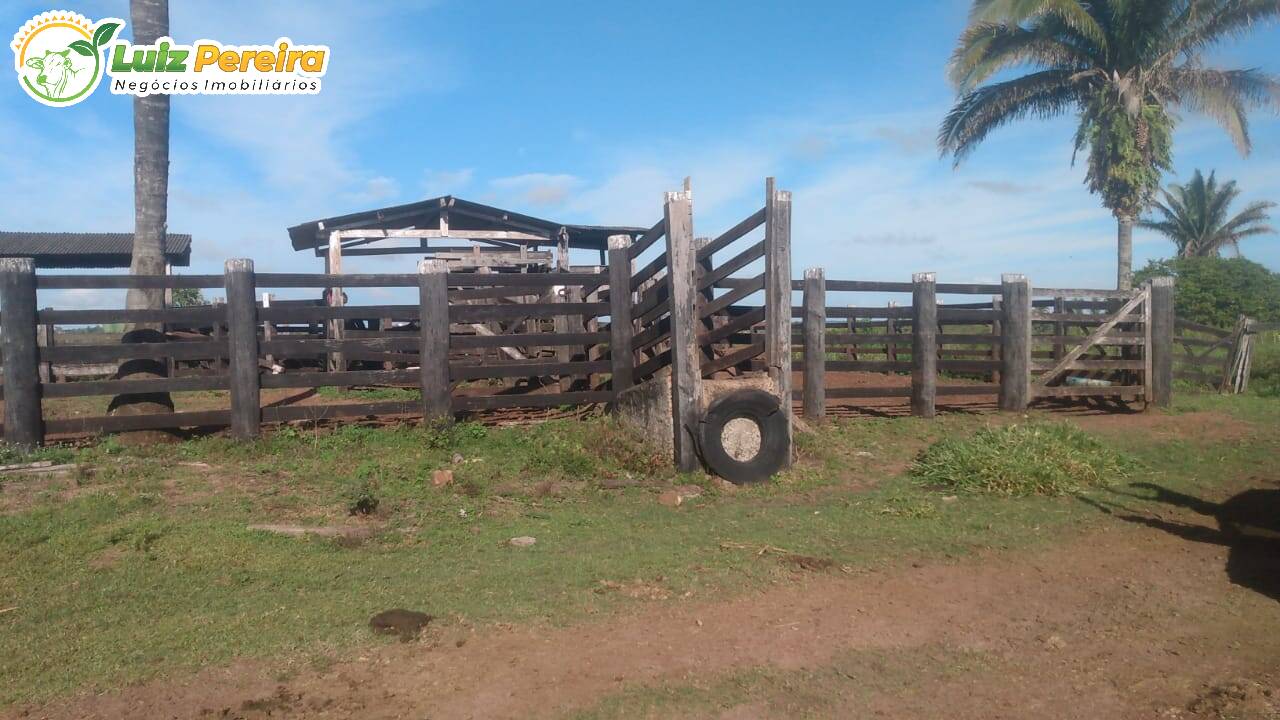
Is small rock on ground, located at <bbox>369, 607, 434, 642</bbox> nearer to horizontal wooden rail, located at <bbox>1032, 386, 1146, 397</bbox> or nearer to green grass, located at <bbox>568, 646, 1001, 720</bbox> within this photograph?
green grass, located at <bbox>568, 646, 1001, 720</bbox>

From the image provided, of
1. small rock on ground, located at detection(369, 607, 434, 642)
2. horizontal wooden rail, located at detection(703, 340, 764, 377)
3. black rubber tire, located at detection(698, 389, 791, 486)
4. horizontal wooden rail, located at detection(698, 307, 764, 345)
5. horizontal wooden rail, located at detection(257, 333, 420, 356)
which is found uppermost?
horizontal wooden rail, located at detection(698, 307, 764, 345)

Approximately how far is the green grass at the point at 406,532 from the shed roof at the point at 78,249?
23.3 meters

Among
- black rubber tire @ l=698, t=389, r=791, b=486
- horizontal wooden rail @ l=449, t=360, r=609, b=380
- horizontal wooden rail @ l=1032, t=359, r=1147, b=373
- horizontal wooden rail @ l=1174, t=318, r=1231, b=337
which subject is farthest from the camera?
horizontal wooden rail @ l=1174, t=318, r=1231, b=337

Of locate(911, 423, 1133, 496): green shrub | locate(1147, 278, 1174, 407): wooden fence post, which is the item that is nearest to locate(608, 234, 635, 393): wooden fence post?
locate(911, 423, 1133, 496): green shrub

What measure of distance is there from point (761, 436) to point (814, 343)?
9.18 feet

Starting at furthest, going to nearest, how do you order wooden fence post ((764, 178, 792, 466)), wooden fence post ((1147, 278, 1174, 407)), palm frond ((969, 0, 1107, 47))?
palm frond ((969, 0, 1107, 47)) → wooden fence post ((1147, 278, 1174, 407)) → wooden fence post ((764, 178, 792, 466))

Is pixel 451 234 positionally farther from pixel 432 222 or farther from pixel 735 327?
pixel 735 327

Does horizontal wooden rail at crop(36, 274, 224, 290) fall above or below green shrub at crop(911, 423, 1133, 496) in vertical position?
above

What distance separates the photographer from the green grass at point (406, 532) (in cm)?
433

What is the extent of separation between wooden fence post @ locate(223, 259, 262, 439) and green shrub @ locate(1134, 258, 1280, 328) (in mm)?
29057

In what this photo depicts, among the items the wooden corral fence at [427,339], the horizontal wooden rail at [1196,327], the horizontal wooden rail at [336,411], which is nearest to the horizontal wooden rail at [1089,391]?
the horizontal wooden rail at [1196,327]

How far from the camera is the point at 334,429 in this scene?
29.9 ft

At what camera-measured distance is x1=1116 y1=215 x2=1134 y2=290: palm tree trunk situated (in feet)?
64.5

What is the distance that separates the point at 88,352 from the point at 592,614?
6680 mm
